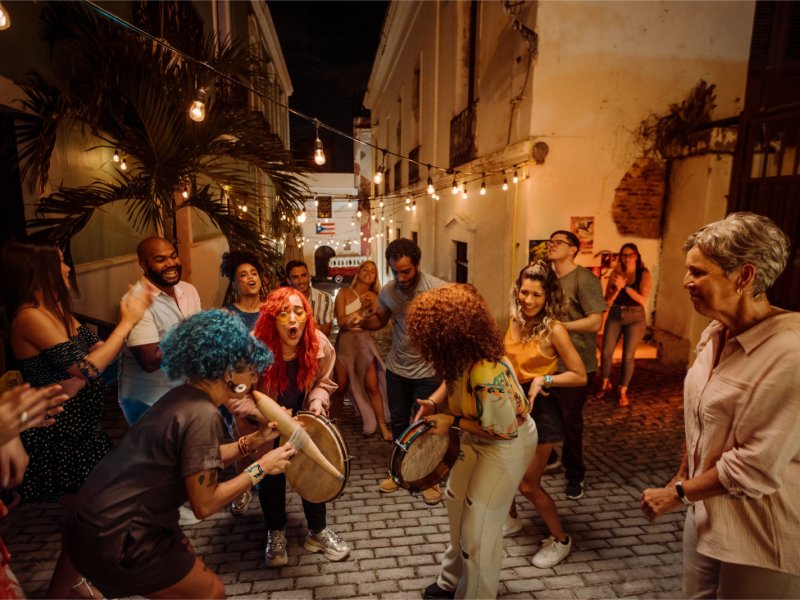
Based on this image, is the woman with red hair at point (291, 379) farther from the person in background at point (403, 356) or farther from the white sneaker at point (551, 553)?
the white sneaker at point (551, 553)

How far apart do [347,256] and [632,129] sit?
3099 centimetres

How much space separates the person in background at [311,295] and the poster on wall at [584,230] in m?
4.00

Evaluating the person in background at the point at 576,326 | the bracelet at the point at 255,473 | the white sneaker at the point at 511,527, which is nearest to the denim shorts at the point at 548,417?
the person in background at the point at 576,326

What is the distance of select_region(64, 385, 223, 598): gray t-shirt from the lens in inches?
67.1

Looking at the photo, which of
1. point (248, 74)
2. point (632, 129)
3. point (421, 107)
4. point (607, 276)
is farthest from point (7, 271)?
point (421, 107)

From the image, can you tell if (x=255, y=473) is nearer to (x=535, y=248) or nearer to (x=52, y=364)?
(x=52, y=364)

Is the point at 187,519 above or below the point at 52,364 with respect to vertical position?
below

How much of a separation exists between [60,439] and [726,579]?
11.0 ft

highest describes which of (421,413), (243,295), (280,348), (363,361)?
(243,295)

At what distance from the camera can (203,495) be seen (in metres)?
1.79

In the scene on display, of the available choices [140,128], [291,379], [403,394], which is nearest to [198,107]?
[140,128]

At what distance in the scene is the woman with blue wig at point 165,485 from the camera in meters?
1.71

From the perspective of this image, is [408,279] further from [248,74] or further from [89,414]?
[248,74]

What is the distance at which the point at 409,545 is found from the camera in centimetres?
327
